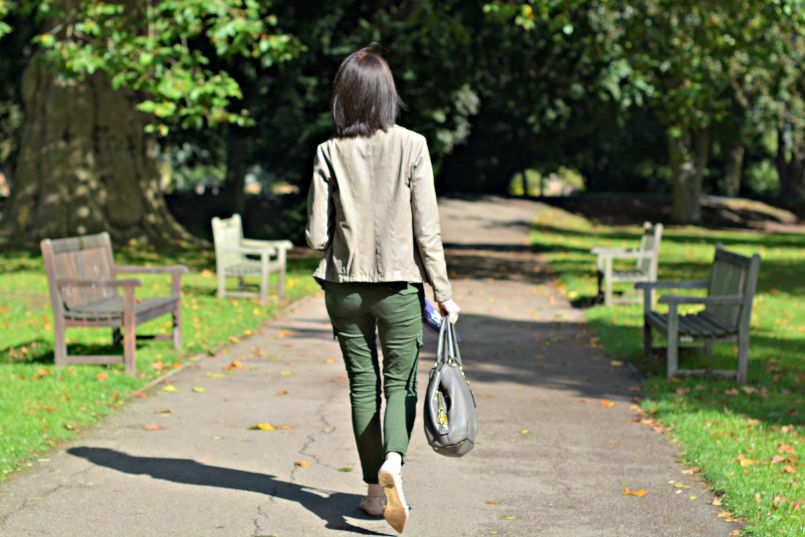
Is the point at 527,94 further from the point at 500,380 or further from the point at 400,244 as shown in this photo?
the point at 400,244

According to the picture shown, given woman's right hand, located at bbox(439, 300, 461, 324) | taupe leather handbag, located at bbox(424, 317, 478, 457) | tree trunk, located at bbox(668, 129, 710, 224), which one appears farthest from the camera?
tree trunk, located at bbox(668, 129, 710, 224)

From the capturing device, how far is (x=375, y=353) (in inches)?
212

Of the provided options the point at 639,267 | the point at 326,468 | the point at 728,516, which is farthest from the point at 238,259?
the point at 728,516

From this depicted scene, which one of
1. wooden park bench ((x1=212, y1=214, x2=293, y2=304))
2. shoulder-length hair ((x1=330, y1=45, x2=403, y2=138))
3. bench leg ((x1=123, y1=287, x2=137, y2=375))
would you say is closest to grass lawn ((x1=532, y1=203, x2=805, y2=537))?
shoulder-length hair ((x1=330, y1=45, x2=403, y2=138))

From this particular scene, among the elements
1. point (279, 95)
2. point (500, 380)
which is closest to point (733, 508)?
point (500, 380)

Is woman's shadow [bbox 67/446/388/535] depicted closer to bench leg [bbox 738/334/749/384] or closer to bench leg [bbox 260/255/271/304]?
bench leg [bbox 738/334/749/384]

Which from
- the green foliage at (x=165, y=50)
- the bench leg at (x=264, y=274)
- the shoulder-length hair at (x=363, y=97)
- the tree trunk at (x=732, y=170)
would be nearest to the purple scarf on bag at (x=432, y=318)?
the shoulder-length hair at (x=363, y=97)

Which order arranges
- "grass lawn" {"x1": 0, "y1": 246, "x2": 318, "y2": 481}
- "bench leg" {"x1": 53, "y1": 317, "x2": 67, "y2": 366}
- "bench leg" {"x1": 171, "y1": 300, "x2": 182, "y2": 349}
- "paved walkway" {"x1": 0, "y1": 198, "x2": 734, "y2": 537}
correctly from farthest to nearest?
"bench leg" {"x1": 171, "y1": 300, "x2": 182, "y2": 349} < "bench leg" {"x1": 53, "y1": 317, "x2": 67, "y2": 366} < "grass lawn" {"x1": 0, "y1": 246, "x2": 318, "y2": 481} < "paved walkway" {"x1": 0, "y1": 198, "x2": 734, "y2": 537}

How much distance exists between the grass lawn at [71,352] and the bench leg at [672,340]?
13.0ft

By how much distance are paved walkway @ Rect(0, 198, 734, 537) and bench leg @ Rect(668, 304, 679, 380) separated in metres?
0.37

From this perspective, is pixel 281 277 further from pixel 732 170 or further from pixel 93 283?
pixel 732 170

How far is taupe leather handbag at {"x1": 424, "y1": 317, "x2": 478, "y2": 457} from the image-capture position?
5102 millimetres

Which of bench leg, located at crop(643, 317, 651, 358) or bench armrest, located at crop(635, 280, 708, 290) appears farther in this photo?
bench leg, located at crop(643, 317, 651, 358)

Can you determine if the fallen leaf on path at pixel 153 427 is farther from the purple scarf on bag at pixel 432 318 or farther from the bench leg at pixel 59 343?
the purple scarf on bag at pixel 432 318
